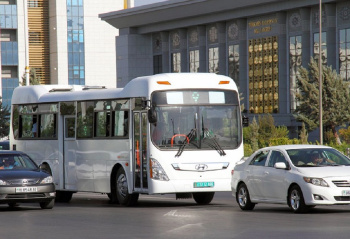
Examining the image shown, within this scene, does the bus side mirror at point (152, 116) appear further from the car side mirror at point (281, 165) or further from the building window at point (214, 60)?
the building window at point (214, 60)

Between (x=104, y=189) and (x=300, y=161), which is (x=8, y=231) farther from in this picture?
(x=104, y=189)

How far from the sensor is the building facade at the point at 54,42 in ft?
380

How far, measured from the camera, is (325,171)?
61.5ft

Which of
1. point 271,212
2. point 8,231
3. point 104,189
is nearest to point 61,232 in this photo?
point 8,231

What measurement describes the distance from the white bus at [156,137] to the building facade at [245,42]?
2086 inches

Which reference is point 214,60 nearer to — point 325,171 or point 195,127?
point 195,127

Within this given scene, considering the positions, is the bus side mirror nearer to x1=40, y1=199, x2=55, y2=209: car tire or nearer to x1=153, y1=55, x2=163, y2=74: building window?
x1=40, y1=199, x2=55, y2=209: car tire

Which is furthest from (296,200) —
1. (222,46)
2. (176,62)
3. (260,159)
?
(176,62)

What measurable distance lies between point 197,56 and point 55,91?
6536cm

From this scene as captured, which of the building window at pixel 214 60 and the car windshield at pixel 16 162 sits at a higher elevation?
the building window at pixel 214 60

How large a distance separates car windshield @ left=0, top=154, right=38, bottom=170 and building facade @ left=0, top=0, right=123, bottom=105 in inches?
3646

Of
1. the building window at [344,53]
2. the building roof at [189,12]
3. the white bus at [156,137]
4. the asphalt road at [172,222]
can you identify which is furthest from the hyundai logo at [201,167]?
the building roof at [189,12]

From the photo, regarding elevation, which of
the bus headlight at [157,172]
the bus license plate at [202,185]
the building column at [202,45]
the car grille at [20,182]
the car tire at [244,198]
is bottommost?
the car tire at [244,198]

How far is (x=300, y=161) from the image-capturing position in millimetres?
19531
